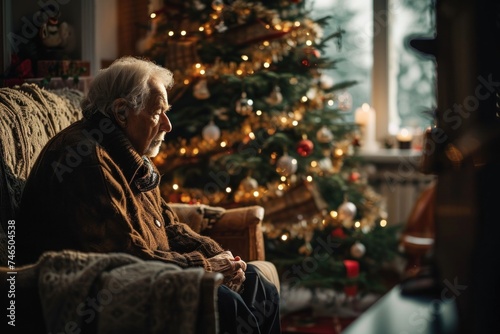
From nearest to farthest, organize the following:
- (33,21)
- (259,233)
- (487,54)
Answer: (487,54)
(259,233)
(33,21)

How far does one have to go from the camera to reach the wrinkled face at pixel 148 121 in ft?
7.87

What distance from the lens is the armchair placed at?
1.89m

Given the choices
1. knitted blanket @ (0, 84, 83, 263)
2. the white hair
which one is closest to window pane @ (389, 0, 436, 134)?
knitted blanket @ (0, 84, 83, 263)

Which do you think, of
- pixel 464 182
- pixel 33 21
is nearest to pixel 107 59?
pixel 33 21

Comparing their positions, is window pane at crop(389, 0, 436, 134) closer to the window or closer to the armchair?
the window

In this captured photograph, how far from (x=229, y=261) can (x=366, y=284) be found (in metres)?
1.94

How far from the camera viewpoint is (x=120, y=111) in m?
2.36

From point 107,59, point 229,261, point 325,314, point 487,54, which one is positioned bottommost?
point 325,314

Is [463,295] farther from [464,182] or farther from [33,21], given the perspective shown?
[33,21]

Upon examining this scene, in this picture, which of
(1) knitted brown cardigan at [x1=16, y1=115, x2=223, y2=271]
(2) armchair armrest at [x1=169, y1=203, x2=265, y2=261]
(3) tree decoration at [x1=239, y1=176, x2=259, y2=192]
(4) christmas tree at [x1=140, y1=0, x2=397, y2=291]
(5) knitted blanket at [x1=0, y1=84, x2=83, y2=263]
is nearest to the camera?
(1) knitted brown cardigan at [x1=16, y1=115, x2=223, y2=271]

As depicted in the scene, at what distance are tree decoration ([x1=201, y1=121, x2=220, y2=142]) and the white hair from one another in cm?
135

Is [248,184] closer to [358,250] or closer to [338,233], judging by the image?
[338,233]

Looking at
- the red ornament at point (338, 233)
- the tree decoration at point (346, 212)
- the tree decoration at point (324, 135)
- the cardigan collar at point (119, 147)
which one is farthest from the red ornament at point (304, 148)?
the cardigan collar at point (119, 147)

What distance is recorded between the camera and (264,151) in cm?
391
